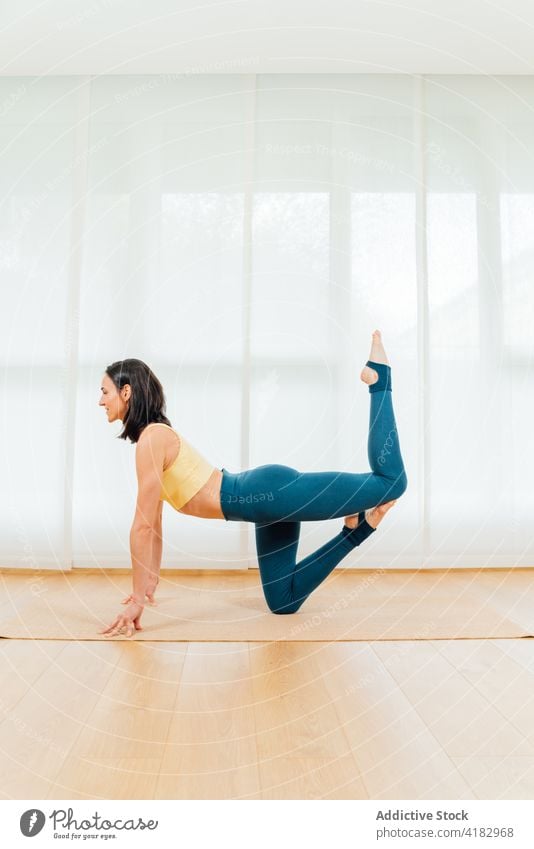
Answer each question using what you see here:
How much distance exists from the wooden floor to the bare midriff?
1.72ft

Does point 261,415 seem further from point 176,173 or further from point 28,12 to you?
point 28,12

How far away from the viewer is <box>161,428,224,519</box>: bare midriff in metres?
2.84

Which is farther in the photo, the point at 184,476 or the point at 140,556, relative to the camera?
the point at 184,476

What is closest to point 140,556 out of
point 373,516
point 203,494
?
point 203,494

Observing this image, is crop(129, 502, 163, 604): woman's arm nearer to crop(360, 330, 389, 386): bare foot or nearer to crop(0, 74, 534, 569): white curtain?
crop(360, 330, 389, 386): bare foot

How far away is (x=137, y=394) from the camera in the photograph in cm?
292

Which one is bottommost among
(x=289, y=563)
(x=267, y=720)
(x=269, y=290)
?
(x=267, y=720)

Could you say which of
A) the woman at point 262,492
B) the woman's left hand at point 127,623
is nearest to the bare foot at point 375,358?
the woman at point 262,492

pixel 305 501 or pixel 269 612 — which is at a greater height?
pixel 305 501

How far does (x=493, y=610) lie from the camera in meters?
3.17

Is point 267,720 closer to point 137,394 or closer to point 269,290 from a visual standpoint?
point 137,394

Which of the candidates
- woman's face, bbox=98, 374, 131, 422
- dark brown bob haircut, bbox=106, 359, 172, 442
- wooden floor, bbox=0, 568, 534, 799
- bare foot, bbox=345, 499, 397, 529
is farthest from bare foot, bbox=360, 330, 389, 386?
wooden floor, bbox=0, 568, 534, 799

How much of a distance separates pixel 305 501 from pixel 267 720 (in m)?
1.06

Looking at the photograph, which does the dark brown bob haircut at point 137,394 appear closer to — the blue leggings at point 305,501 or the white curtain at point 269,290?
the blue leggings at point 305,501
